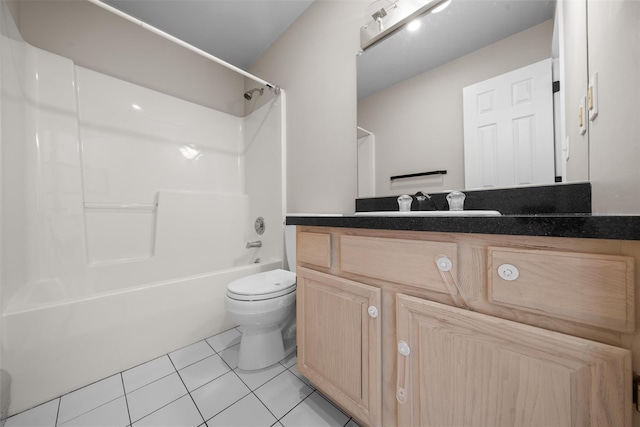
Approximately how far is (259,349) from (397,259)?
0.98 m

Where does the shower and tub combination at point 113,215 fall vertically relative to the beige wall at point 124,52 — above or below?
below

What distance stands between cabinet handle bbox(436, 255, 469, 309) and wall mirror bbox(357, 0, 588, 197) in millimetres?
659

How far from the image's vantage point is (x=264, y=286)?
1216 millimetres

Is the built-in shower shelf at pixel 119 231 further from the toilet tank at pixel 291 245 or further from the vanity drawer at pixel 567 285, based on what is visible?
the vanity drawer at pixel 567 285

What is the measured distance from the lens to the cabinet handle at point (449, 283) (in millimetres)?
541

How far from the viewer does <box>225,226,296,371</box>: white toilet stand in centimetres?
112

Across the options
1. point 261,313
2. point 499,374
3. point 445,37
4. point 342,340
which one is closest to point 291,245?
point 261,313

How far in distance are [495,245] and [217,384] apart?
129 centimetres

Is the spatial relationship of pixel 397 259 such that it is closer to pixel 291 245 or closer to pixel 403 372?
pixel 403 372

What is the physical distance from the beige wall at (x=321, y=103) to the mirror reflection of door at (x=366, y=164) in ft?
0.15

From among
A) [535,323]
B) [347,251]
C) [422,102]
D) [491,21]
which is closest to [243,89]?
[422,102]

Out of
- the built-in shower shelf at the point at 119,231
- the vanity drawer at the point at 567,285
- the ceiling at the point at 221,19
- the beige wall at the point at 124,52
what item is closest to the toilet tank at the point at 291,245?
the built-in shower shelf at the point at 119,231

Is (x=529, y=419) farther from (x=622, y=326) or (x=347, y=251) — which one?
(x=347, y=251)

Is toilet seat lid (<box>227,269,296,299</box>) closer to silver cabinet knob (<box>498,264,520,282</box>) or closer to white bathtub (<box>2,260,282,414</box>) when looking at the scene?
white bathtub (<box>2,260,282,414</box>)
